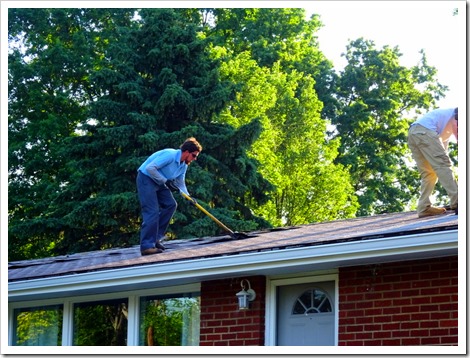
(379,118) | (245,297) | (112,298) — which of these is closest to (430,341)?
(245,297)

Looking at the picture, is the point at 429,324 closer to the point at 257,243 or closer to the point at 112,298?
the point at 257,243

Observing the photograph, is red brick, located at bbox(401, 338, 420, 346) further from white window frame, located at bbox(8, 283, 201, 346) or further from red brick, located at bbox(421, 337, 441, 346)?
white window frame, located at bbox(8, 283, 201, 346)

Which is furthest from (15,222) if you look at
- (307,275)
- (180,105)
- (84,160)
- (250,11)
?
(307,275)

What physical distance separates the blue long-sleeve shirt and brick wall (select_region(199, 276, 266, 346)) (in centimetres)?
174

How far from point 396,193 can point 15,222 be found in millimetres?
14254

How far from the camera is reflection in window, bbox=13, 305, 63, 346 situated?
12.3m

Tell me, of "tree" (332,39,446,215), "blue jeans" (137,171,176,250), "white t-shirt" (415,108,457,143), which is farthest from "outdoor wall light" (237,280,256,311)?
"tree" (332,39,446,215)

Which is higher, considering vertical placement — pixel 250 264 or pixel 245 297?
pixel 250 264

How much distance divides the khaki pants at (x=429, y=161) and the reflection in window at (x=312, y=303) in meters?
1.71

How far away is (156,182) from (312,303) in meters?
2.81

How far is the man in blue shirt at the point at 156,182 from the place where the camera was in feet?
40.3

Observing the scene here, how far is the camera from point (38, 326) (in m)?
12.4

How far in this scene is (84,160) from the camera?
2806 centimetres

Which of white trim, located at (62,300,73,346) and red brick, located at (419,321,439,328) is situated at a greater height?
white trim, located at (62,300,73,346)
